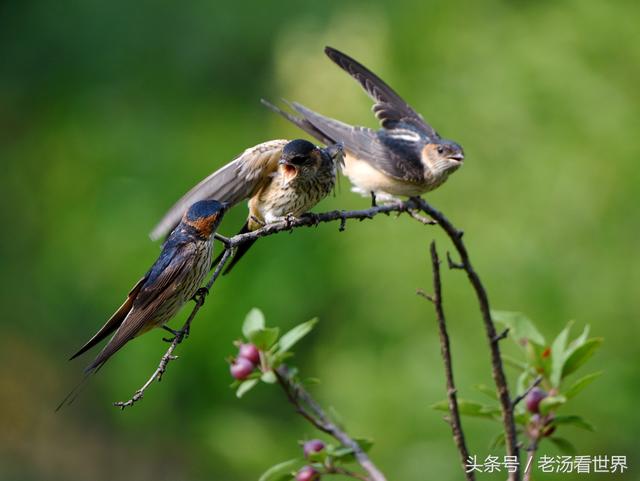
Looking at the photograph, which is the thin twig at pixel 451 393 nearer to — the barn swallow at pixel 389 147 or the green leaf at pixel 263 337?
the green leaf at pixel 263 337

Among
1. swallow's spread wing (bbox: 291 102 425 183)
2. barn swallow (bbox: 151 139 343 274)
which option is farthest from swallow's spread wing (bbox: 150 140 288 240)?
swallow's spread wing (bbox: 291 102 425 183)

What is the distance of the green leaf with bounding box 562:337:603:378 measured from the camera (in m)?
2.00

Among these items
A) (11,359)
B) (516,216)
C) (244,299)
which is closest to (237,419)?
(244,299)

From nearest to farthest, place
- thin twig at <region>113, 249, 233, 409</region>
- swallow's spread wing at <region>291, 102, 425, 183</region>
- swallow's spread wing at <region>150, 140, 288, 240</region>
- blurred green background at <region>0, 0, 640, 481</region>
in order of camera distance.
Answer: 1. thin twig at <region>113, 249, 233, 409</region>
2. swallow's spread wing at <region>150, 140, 288, 240</region>
3. swallow's spread wing at <region>291, 102, 425, 183</region>
4. blurred green background at <region>0, 0, 640, 481</region>

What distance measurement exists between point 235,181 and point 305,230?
2.62 m

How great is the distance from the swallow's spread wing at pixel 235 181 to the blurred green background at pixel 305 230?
4.30ft

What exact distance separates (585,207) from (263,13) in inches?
145

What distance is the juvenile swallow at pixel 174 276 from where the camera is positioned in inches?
97.3

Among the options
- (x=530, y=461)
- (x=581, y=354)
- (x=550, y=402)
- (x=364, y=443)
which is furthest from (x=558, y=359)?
(x=364, y=443)

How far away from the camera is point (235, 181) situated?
2908mm

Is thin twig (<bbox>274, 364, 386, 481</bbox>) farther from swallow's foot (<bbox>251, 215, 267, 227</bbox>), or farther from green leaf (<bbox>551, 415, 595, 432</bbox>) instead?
swallow's foot (<bbox>251, 215, 267, 227</bbox>)

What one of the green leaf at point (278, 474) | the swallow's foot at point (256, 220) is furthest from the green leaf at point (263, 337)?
the swallow's foot at point (256, 220)

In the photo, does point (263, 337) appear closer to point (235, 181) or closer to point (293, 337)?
point (293, 337)

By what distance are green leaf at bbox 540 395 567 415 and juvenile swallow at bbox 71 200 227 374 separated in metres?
0.91
